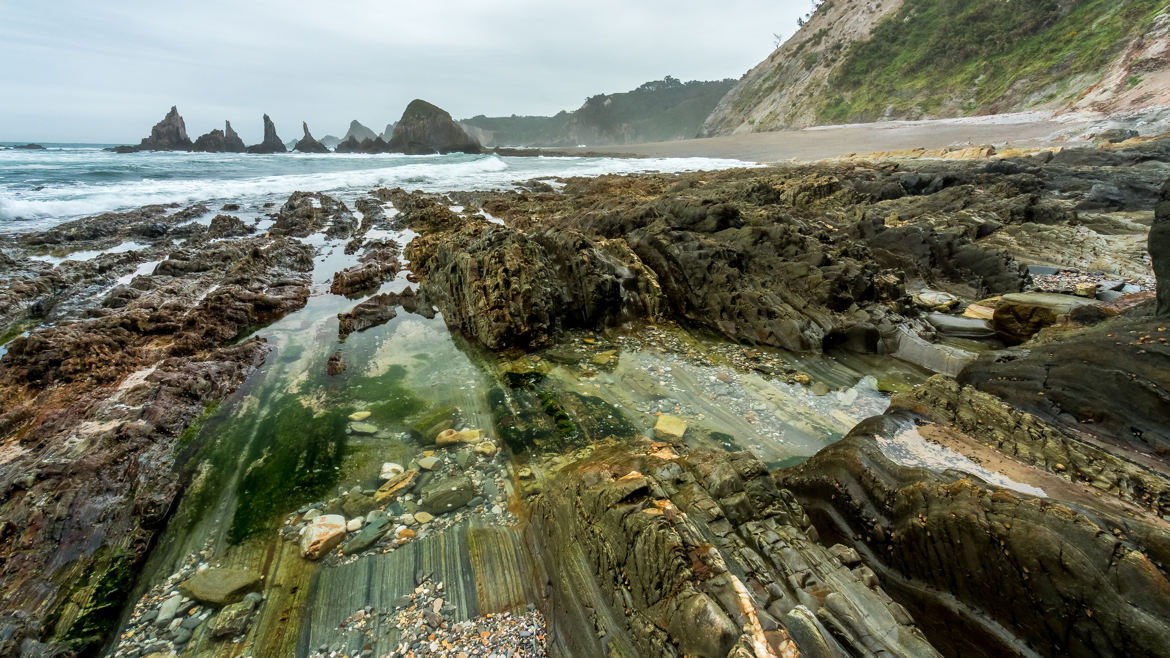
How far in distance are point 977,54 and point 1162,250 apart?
70.3 m

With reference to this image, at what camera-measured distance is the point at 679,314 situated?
35.2 ft

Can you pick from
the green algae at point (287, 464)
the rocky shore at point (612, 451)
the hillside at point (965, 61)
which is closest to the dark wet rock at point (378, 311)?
the rocky shore at point (612, 451)

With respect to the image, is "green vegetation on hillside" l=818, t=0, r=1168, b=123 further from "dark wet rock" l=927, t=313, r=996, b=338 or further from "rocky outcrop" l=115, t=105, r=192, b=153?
"rocky outcrop" l=115, t=105, r=192, b=153

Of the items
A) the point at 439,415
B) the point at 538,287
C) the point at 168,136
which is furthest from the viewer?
the point at 168,136

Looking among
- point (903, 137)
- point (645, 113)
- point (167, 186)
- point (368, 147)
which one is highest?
point (645, 113)

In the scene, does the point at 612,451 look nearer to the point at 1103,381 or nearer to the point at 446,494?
the point at 446,494

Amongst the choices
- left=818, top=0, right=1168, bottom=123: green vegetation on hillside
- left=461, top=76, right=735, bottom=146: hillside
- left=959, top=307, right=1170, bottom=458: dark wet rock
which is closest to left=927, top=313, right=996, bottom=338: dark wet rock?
left=959, top=307, right=1170, bottom=458: dark wet rock

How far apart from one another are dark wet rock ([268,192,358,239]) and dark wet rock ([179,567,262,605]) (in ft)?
58.9

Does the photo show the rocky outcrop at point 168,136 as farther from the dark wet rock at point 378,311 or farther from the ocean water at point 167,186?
the dark wet rock at point 378,311

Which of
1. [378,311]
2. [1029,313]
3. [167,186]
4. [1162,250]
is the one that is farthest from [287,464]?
[167,186]

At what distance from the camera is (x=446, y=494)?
5.41m

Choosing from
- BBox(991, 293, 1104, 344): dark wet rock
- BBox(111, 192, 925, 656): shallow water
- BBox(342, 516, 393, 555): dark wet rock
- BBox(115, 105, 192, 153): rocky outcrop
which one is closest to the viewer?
BBox(111, 192, 925, 656): shallow water

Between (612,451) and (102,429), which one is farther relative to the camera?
(612,451)

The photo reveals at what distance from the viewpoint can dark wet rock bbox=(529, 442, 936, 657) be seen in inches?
111
